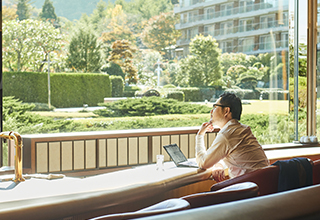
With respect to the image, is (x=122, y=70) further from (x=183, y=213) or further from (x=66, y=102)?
(x=183, y=213)

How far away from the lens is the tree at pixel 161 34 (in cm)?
760

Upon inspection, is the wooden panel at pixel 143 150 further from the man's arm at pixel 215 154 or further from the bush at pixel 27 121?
the bush at pixel 27 121

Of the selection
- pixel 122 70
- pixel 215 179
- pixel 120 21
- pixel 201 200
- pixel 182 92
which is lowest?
pixel 215 179

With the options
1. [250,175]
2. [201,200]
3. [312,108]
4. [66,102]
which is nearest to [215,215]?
[201,200]

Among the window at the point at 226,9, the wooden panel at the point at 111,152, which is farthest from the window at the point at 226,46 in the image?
the wooden panel at the point at 111,152

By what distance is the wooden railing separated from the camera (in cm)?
326

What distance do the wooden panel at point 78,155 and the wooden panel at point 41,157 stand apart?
0.29 meters

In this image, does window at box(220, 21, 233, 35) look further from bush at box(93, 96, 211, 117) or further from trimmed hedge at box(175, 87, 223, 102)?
bush at box(93, 96, 211, 117)

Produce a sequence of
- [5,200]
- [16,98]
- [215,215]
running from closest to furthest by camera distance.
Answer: [215,215] → [5,200] → [16,98]

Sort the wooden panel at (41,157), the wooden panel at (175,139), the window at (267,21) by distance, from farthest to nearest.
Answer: the window at (267,21), the wooden panel at (175,139), the wooden panel at (41,157)

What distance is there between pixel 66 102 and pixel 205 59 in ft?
10.7

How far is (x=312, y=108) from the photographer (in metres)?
4.25

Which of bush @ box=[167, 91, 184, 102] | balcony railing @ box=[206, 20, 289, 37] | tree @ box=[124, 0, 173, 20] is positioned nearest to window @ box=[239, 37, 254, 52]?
balcony railing @ box=[206, 20, 289, 37]

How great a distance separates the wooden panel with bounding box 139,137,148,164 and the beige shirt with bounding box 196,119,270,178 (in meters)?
1.75
